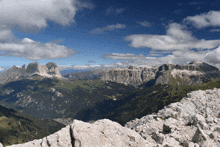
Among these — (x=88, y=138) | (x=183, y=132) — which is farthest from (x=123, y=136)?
(x=183, y=132)

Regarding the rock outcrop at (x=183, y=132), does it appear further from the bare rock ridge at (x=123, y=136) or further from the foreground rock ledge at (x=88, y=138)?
the foreground rock ledge at (x=88, y=138)

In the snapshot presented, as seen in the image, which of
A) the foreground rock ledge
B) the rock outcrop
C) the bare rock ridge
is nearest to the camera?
the foreground rock ledge

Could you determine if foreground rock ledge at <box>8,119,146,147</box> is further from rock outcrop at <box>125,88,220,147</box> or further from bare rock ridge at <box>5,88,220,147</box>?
rock outcrop at <box>125,88,220,147</box>

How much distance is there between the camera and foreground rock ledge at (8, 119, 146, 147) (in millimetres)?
22297

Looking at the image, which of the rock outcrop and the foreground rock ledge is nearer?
the foreground rock ledge

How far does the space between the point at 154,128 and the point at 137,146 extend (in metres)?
17.5

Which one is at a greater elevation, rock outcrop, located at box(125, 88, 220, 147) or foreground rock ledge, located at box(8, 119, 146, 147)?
foreground rock ledge, located at box(8, 119, 146, 147)

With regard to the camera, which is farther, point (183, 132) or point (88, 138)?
point (183, 132)

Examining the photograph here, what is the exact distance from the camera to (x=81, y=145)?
21.8 meters

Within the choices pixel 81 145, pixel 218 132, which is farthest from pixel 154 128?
pixel 81 145

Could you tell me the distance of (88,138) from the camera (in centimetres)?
2330

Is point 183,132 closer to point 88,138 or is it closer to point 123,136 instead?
point 123,136

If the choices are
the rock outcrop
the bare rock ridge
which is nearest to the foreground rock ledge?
the bare rock ridge

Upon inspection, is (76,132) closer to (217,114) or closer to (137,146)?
(137,146)
